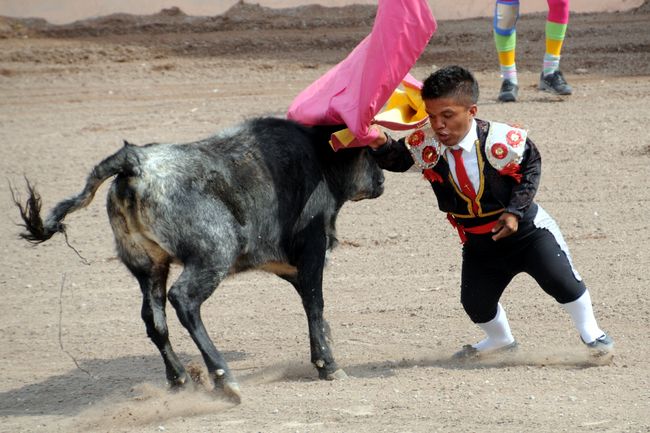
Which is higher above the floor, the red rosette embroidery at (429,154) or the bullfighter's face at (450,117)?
the bullfighter's face at (450,117)

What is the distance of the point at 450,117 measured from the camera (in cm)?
553

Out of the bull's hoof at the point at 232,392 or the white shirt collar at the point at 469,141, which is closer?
the bull's hoof at the point at 232,392

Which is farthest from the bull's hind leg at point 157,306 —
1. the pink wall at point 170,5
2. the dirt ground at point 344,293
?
the pink wall at point 170,5

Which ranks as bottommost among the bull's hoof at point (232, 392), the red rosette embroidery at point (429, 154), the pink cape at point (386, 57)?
the bull's hoof at point (232, 392)

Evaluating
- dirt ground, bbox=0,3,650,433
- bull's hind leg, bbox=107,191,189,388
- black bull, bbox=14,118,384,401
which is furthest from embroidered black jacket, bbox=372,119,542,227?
bull's hind leg, bbox=107,191,189,388

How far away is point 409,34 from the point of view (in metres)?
5.61

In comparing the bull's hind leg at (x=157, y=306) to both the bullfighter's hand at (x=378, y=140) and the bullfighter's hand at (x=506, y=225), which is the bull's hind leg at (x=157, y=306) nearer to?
the bullfighter's hand at (x=378, y=140)

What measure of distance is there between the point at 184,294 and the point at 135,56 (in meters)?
9.58

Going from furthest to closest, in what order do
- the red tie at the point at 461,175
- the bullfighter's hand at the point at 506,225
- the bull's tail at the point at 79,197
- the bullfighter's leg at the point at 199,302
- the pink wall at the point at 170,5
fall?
the pink wall at the point at 170,5 → the red tie at the point at 461,175 → the bullfighter's hand at the point at 506,225 → the bullfighter's leg at the point at 199,302 → the bull's tail at the point at 79,197

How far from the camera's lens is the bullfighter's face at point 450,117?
18.1 feet

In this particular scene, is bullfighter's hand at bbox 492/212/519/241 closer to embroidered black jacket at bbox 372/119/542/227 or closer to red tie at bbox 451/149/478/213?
embroidered black jacket at bbox 372/119/542/227

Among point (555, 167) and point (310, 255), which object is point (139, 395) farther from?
point (555, 167)

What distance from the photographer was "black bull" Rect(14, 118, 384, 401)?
5.32m

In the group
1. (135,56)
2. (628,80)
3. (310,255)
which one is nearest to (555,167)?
(628,80)
